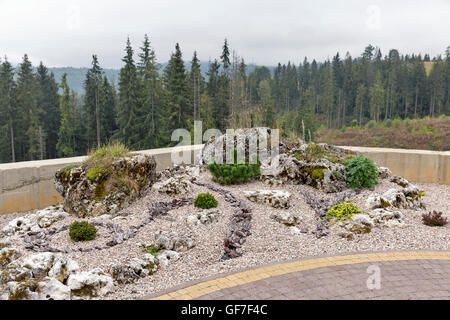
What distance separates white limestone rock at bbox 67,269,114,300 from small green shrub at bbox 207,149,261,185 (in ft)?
14.6

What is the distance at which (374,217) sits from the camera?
615cm

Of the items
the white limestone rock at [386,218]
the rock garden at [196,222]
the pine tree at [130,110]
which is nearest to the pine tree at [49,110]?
the pine tree at [130,110]

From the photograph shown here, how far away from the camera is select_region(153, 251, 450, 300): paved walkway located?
3990mm

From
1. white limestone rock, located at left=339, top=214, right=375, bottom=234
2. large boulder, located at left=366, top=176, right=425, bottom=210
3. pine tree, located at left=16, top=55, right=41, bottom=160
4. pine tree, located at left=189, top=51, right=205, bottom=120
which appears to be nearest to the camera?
white limestone rock, located at left=339, top=214, right=375, bottom=234

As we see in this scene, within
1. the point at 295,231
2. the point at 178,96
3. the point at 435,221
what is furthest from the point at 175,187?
the point at 178,96

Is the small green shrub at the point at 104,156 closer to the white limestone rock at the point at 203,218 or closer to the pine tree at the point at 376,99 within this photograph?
the white limestone rock at the point at 203,218

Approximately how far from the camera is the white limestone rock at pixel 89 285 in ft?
13.4

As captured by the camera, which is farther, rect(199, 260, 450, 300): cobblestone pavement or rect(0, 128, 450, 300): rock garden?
rect(0, 128, 450, 300): rock garden

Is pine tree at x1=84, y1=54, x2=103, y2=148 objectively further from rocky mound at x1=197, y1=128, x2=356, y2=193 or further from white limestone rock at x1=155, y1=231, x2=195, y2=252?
white limestone rock at x1=155, y1=231, x2=195, y2=252

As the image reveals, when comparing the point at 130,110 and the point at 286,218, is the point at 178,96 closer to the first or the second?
the point at 130,110

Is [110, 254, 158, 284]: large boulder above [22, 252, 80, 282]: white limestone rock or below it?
below

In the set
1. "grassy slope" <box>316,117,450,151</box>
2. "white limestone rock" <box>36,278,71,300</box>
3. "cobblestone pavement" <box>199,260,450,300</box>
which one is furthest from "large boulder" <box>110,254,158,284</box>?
"grassy slope" <box>316,117,450,151</box>
